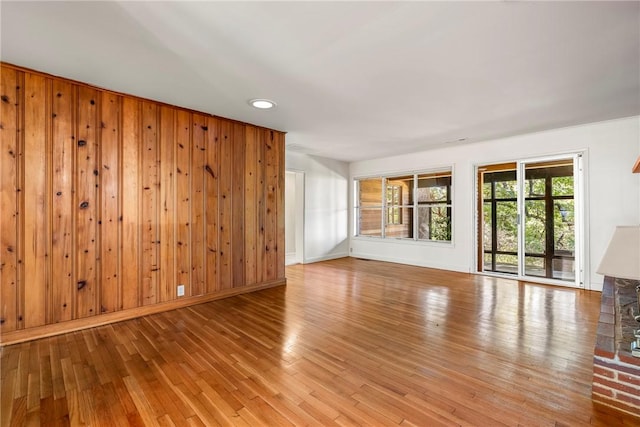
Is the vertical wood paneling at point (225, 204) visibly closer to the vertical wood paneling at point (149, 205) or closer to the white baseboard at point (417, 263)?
the vertical wood paneling at point (149, 205)

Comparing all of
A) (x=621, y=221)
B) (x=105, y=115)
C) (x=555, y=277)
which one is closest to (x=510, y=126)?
(x=621, y=221)

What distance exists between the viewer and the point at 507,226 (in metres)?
5.18

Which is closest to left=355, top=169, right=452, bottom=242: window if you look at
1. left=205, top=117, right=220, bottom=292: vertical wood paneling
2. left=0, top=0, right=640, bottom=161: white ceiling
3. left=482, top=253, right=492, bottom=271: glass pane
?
left=482, top=253, right=492, bottom=271: glass pane

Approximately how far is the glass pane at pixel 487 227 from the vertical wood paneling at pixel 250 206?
14.0 ft

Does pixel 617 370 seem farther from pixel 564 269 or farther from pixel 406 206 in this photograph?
pixel 406 206

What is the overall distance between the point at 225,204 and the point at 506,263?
5.02m

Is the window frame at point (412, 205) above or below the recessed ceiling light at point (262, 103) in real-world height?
below

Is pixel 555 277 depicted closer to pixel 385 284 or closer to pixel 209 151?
pixel 385 284

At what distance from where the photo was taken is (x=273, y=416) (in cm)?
161

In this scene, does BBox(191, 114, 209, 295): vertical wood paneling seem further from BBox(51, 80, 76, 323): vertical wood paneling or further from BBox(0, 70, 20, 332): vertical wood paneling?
BBox(0, 70, 20, 332): vertical wood paneling

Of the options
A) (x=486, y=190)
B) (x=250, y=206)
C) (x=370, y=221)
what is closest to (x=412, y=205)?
(x=370, y=221)

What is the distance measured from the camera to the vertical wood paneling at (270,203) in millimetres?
4367

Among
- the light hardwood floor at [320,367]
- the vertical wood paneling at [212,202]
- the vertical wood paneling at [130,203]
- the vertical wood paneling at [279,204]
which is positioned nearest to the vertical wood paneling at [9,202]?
the light hardwood floor at [320,367]

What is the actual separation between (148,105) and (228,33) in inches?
70.7
